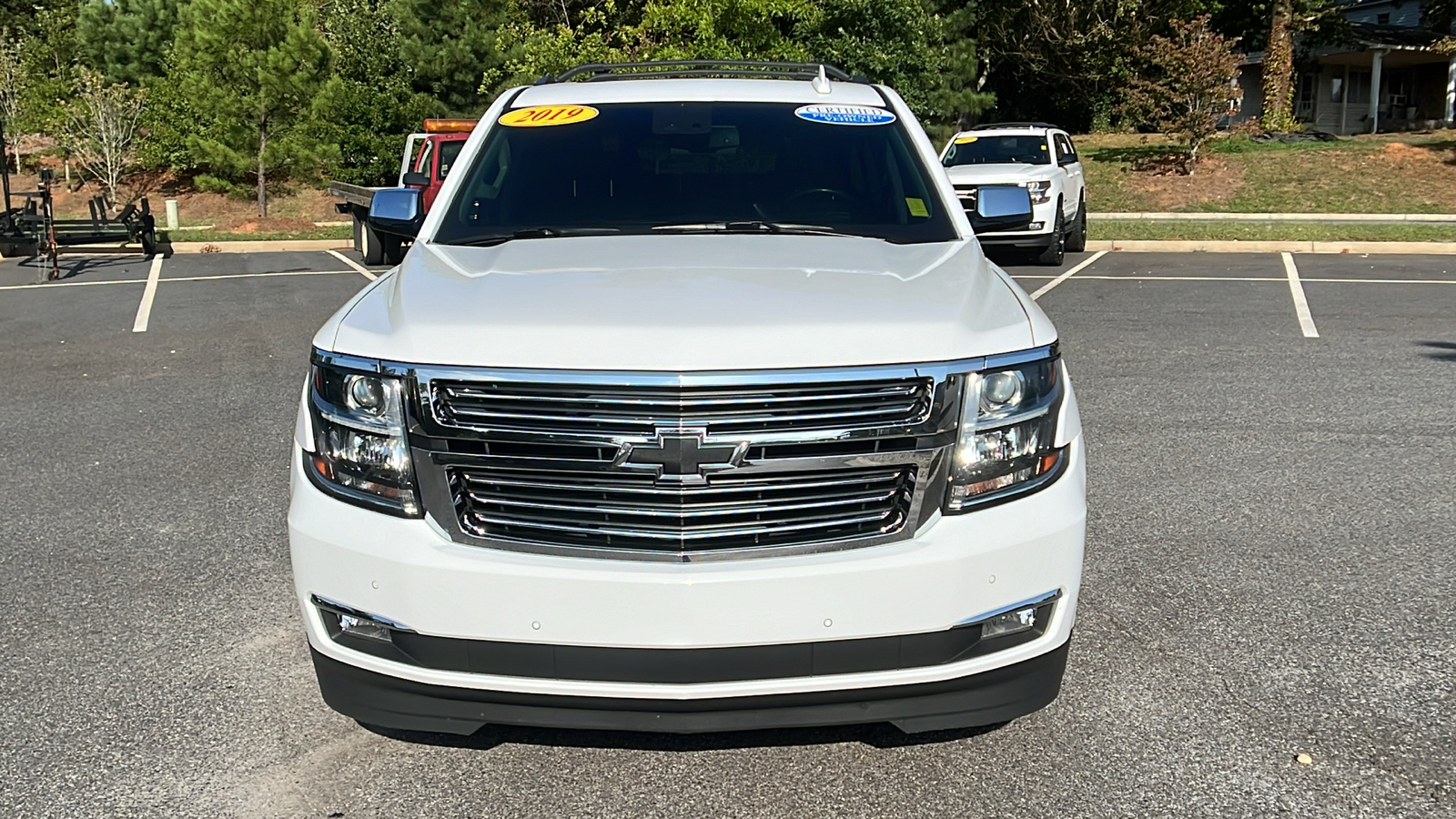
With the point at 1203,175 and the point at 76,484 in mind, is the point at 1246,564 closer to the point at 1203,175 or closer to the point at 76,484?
the point at 76,484

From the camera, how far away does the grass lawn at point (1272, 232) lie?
17953mm

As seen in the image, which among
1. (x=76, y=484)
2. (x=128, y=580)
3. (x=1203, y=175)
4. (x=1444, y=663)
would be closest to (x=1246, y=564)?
(x=1444, y=663)

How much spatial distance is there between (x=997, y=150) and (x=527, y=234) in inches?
583

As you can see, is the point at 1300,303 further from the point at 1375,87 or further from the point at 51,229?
the point at 1375,87

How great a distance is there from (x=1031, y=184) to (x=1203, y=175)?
1496 cm

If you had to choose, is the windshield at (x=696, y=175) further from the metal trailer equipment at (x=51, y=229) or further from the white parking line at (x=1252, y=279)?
the metal trailer equipment at (x=51, y=229)

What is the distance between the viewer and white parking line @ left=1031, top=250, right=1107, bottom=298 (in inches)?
525

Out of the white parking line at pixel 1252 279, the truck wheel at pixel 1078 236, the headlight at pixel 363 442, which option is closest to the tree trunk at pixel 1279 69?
the truck wheel at pixel 1078 236

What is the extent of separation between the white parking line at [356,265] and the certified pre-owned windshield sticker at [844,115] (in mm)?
10928

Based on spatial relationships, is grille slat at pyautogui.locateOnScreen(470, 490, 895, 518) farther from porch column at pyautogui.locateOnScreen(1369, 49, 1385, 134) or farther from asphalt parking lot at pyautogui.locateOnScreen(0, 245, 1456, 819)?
porch column at pyautogui.locateOnScreen(1369, 49, 1385, 134)

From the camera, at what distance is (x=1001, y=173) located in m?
16.1

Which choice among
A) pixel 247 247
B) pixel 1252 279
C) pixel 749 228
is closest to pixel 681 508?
pixel 749 228

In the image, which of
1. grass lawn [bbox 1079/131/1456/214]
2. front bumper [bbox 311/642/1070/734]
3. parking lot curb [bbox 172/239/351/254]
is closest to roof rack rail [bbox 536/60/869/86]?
front bumper [bbox 311/642/1070/734]

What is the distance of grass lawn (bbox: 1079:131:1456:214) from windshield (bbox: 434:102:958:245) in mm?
24538
